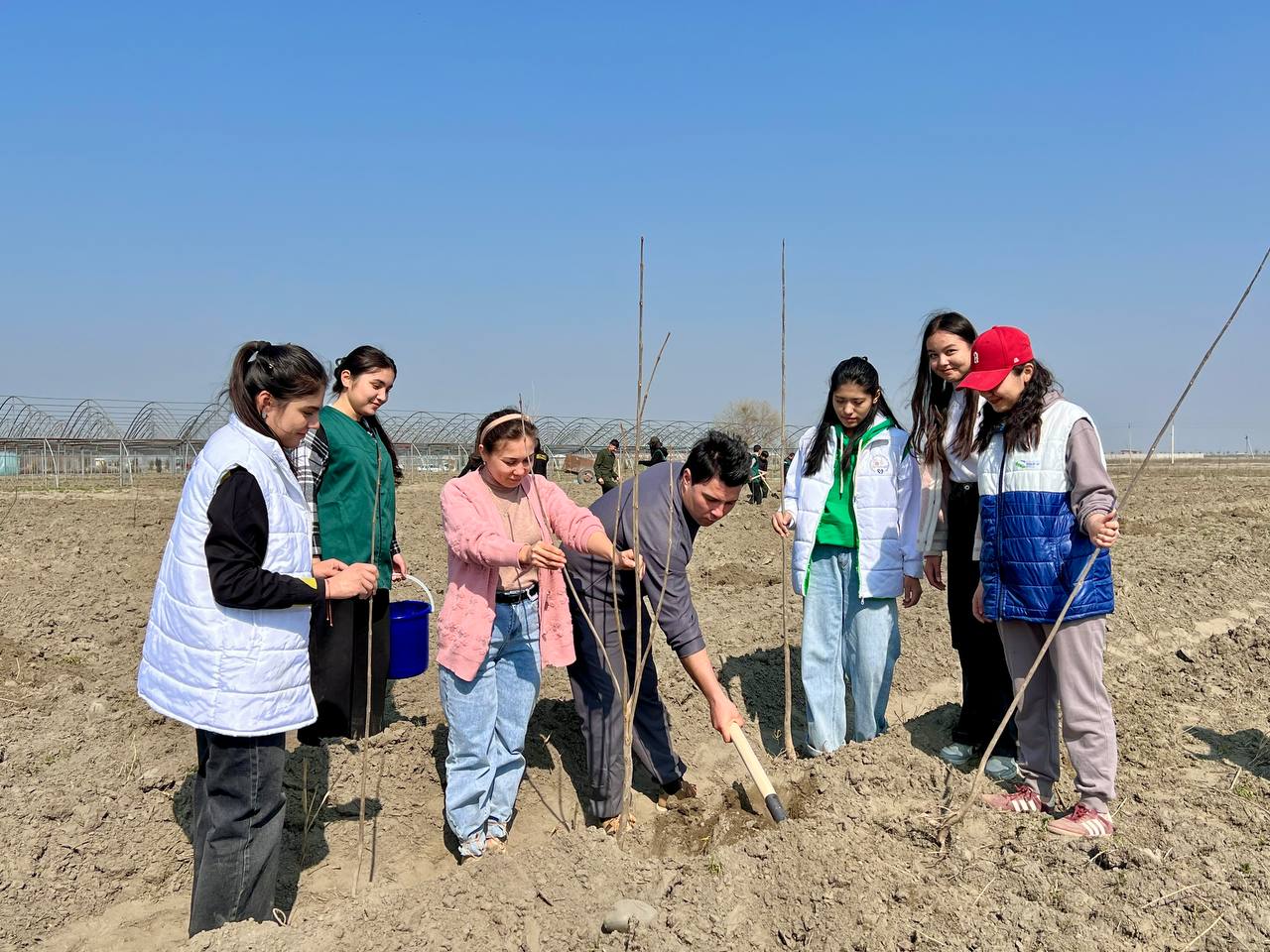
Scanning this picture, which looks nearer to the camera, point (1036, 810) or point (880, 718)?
point (1036, 810)

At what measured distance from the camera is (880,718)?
3.51 m

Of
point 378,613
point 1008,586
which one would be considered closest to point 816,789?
point 1008,586

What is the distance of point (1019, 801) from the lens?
2721 millimetres

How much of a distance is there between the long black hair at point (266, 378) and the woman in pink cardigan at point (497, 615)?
24.4 inches

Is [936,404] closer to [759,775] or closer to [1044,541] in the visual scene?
[1044,541]

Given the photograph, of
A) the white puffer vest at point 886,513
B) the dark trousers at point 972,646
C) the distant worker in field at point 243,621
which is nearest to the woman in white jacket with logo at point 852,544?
the white puffer vest at point 886,513

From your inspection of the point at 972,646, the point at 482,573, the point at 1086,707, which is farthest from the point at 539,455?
the point at 1086,707

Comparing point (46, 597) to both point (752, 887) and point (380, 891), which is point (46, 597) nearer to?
point (380, 891)

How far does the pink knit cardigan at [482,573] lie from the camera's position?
2645 millimetres

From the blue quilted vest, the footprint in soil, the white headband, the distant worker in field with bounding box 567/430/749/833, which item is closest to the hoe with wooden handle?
the distant worker in field with bounding box 567/430/749/833

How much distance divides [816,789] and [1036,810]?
2.18 feet

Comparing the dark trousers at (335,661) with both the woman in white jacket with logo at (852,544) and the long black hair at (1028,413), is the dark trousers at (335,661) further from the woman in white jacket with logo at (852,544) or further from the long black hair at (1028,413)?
the long black hair at (1028,413)

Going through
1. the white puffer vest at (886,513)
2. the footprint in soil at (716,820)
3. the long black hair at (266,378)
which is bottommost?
the footprint in soil at (716,820)

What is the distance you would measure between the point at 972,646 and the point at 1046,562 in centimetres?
75
